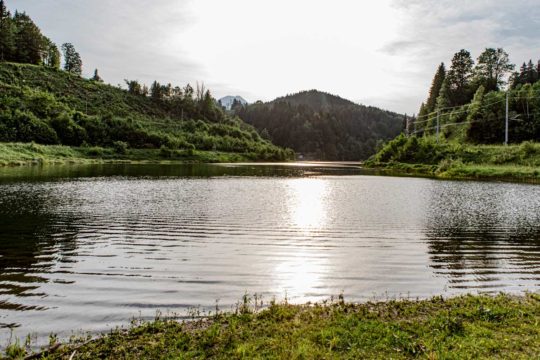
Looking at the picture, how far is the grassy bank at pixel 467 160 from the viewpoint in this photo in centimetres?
6305

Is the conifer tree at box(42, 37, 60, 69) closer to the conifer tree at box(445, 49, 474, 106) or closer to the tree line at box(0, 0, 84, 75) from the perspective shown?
the tree line at box(0, 0, 84, 75)

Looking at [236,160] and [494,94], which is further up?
[494,94]

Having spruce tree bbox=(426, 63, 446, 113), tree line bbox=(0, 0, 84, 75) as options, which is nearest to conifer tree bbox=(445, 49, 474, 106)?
spruce tree bbox=(426, 63, 446, 113)

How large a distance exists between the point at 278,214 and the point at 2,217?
57.9 ft

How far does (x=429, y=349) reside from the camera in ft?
23.8

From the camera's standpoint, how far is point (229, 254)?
15.8 meters

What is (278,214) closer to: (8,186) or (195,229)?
(195,229)

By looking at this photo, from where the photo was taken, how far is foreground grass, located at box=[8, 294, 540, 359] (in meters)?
7.18

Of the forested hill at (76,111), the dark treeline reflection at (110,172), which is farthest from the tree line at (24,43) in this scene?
the dark treeline reflection at (110,172)

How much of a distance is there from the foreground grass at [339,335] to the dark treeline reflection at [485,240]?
11.6ft

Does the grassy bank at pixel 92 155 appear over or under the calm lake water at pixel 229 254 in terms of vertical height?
over

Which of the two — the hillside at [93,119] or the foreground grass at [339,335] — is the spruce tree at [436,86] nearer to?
the hillside at [93,119]

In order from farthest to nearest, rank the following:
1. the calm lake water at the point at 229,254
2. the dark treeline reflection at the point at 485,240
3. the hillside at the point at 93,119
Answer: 1. the hillside at the point at 93,119
2. the dark treeline reflection at the point at 485,240
3. the calm lake water at the point at 229,254

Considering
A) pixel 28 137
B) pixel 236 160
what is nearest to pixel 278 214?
pixel 28 137
